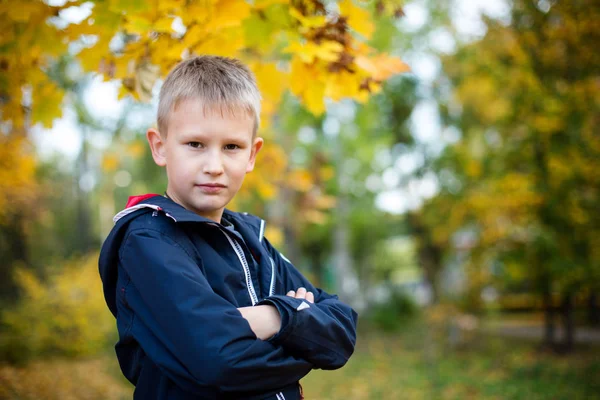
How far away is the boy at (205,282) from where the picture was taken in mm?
1348

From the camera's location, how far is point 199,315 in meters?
1.34

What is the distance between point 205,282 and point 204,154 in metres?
0.41

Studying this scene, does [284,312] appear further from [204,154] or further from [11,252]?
[11,252]

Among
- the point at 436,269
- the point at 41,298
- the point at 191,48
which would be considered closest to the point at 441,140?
the point at 436,269

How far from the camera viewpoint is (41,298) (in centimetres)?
962

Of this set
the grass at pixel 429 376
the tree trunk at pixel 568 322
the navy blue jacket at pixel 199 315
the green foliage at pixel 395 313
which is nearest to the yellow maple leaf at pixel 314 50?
the navy blue jacket at pixel 199 315

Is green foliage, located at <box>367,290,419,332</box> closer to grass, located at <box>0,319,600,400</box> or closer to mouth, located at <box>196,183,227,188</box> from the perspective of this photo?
grass, located at <box>0,319,600,400</box>

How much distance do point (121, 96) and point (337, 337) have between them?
1.69m

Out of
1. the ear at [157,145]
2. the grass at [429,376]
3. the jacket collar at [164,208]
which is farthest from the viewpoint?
the grass at [429,376]

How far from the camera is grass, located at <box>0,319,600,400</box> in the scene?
23.4 ft

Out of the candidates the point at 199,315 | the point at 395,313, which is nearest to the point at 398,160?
the point at 395,313

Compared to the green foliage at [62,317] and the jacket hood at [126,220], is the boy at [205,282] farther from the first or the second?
the green foliage at [62,317]

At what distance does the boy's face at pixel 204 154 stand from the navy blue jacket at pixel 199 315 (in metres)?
0.09

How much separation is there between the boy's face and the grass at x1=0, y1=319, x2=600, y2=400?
19.6 ft
